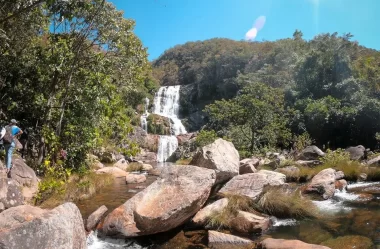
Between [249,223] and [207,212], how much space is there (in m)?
1.02

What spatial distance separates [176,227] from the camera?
6.99 metres

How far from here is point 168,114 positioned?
43.4 metres

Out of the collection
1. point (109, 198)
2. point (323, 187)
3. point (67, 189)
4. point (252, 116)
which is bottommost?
point (109, 198)

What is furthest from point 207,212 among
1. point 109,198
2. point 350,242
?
point 109,198

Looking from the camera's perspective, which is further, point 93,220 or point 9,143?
point 9,143

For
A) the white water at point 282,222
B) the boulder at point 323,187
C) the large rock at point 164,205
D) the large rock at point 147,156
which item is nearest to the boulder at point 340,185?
the boulder at point 323,187

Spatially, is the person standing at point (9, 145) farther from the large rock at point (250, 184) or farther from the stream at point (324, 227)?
the large rock at point (250, 184)

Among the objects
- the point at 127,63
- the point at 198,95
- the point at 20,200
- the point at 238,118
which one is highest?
the point at 198,95

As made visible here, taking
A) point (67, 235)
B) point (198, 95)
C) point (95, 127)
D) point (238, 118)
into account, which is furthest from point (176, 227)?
point (198, 95)

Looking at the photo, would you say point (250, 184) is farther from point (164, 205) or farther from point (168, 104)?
point (168, 104)

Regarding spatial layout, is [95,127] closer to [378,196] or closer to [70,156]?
[70,156]

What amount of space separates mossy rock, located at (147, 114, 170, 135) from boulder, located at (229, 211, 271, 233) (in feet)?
99.6

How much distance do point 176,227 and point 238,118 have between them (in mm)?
14351

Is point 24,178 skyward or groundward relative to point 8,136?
groundward
